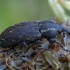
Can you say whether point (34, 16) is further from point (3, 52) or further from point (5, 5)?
point (3, 52)

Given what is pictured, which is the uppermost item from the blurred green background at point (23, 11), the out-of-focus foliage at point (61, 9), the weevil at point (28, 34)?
the blurred green background at point (23, 11)

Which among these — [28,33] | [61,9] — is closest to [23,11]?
[61,9]

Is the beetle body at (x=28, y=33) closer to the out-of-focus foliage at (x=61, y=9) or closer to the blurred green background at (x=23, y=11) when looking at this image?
the out-of-focus foliage at (x=61, y=9)

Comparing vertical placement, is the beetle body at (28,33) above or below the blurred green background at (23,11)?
below

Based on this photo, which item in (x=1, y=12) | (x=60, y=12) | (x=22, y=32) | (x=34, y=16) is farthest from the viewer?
(x=34, y=16)

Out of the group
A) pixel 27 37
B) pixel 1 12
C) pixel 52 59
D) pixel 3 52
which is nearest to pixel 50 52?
pixel 52 59

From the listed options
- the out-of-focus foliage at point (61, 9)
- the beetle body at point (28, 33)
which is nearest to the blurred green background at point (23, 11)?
the out-of-focus foliage at point (61, 9)
